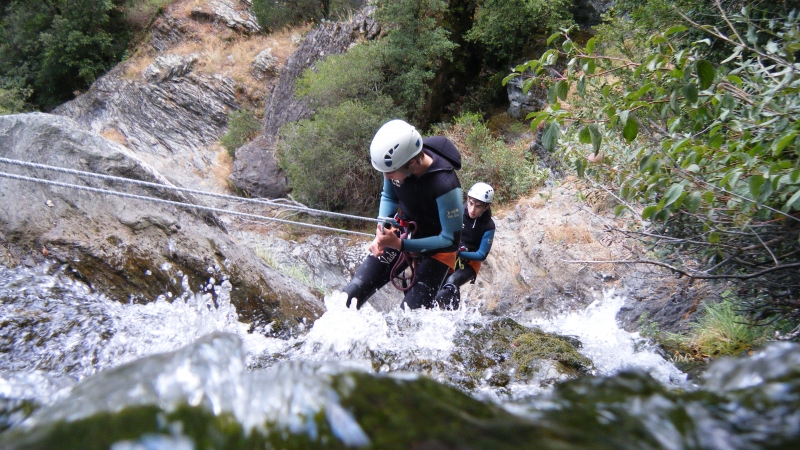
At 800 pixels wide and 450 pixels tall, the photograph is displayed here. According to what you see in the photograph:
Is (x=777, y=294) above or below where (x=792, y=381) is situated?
below

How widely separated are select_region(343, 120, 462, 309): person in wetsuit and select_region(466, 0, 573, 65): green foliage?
41.8ft

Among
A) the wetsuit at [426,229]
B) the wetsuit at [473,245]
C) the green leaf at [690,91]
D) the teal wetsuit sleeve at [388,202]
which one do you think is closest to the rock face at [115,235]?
the wetsuit at [426,229]

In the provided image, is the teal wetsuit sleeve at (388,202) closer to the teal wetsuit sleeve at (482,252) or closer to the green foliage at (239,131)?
the teal wetsuit sleeve at (482,252)

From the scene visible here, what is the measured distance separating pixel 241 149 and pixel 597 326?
13273 millimetres

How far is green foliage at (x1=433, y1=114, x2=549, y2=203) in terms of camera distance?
1259cm

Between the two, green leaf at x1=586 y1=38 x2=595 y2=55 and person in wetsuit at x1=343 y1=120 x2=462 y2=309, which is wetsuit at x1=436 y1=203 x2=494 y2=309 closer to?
person in wetsuit at x1=343 y1=120 x2=462 y2=309

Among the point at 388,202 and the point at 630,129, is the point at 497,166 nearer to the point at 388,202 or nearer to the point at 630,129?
the point at 388,202

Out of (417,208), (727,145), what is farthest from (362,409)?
(417,208)

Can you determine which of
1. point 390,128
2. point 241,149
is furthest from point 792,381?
point 241,149

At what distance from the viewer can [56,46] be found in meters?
20.5

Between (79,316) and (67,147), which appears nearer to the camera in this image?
(79,316)

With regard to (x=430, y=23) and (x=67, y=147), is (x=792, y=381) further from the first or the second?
(x=430, y=23)

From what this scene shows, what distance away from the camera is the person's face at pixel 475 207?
6.17 meters

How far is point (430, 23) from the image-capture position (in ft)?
48.7
